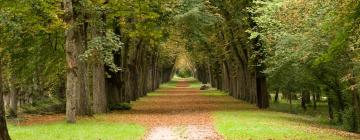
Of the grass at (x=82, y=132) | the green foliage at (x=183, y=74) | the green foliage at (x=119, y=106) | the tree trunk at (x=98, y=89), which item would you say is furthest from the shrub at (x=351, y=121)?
the green foliage at (x=183, y=74)

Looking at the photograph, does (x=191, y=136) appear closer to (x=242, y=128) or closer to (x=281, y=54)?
(x=242, y=128)

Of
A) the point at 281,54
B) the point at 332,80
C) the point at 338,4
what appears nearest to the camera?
the point at 338,4

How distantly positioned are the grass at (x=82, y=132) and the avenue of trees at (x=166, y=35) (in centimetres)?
194

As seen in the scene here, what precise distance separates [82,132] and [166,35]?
1703 cm

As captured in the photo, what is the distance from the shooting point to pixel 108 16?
100 feet

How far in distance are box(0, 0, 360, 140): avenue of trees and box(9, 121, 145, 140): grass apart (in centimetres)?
194

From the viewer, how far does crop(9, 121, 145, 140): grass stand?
18161 millimetres

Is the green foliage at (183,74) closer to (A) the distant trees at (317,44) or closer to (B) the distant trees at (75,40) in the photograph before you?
(A) the distant trees at (317,44)

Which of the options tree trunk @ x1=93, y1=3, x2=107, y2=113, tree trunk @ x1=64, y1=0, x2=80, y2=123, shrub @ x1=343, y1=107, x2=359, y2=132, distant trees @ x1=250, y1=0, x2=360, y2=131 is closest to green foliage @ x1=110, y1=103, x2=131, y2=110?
tree trunk @ x1=93, y1=3, x2=107, y2=113

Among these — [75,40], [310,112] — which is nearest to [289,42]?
[75,40]

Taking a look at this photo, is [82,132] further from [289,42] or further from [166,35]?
[166,35]

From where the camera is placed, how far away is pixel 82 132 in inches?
773

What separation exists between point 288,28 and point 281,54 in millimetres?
2026

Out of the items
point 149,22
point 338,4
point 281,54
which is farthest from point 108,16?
point 338,4
